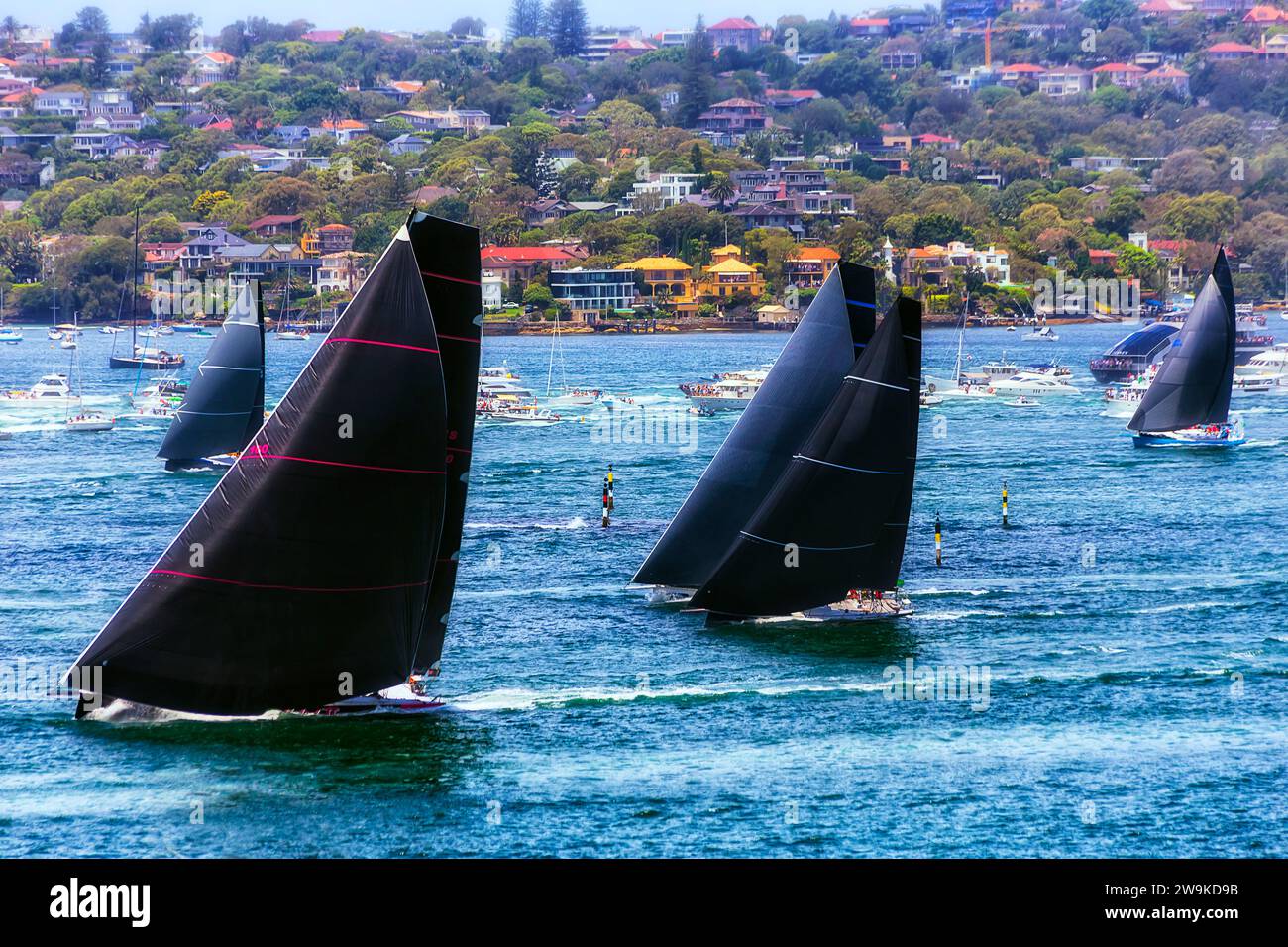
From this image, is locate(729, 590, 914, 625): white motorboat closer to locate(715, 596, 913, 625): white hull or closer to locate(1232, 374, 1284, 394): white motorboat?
locate(715, 596, 913, 625): white hull

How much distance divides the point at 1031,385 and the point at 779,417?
265ft

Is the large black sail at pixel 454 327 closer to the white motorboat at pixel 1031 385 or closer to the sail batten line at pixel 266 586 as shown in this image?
the sail batten line at pixel 266 586

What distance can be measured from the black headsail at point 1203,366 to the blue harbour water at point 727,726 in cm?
2073

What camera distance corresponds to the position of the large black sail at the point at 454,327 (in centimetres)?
2986

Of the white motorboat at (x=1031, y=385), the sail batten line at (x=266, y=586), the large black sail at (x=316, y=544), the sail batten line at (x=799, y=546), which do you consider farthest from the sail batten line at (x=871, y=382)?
the white motorboat at (x=1031, y=385)

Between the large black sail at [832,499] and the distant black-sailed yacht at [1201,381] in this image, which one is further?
the distant black-sailed yacht at [1201,381]

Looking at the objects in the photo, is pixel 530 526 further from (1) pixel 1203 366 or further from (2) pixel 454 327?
(1) pixel 1203 366

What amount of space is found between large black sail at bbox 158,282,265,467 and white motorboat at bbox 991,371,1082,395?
6120cm

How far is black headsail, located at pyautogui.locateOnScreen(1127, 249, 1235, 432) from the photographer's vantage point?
79875 mm

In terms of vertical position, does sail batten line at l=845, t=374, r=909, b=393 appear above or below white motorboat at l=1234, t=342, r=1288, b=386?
above

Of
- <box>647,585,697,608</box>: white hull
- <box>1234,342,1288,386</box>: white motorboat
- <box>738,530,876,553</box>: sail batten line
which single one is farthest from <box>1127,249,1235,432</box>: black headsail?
<box>738,530,876,553</box>: sail batten line

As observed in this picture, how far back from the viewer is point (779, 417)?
4141 centimetres
